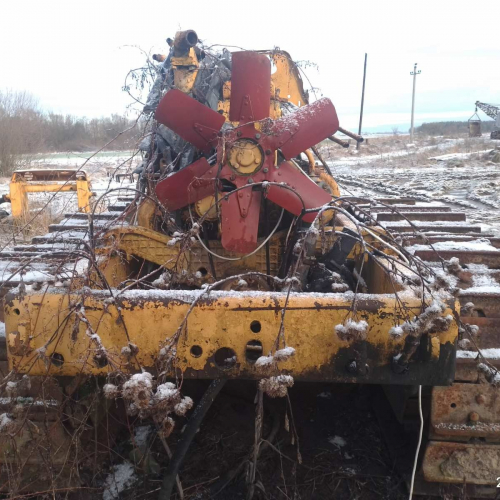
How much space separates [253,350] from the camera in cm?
210

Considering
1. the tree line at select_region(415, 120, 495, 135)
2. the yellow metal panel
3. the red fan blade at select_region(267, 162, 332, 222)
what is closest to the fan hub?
the red fan blade at select_region(267, 162, 332, 222)

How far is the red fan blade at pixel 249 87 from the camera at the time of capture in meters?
2.82

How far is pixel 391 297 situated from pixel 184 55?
239 centimetres

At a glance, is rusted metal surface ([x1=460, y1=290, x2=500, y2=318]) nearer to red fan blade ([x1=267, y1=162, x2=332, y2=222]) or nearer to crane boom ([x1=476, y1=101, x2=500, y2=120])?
red fan blade ([x1=267, y1=162, x2=332, y2=222])

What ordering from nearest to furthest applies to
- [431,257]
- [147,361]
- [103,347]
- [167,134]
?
[103,347]
[147,361]
[431,257]
[167,134]

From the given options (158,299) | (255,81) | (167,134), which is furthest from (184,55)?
(158,299)

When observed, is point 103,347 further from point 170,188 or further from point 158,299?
point 170,188

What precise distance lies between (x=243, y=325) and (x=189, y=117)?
141 cm

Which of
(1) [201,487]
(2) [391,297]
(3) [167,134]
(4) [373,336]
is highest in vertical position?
(3) [167,134]

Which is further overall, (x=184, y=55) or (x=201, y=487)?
(x=184, y=55)

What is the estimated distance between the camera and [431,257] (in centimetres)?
349

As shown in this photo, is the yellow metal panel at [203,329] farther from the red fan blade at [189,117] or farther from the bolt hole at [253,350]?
the red fan blade at [189,117]

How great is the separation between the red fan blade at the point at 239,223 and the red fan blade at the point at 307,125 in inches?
13.7

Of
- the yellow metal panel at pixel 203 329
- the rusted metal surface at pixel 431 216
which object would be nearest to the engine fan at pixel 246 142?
the yellow metal panel at pixel 203 329
